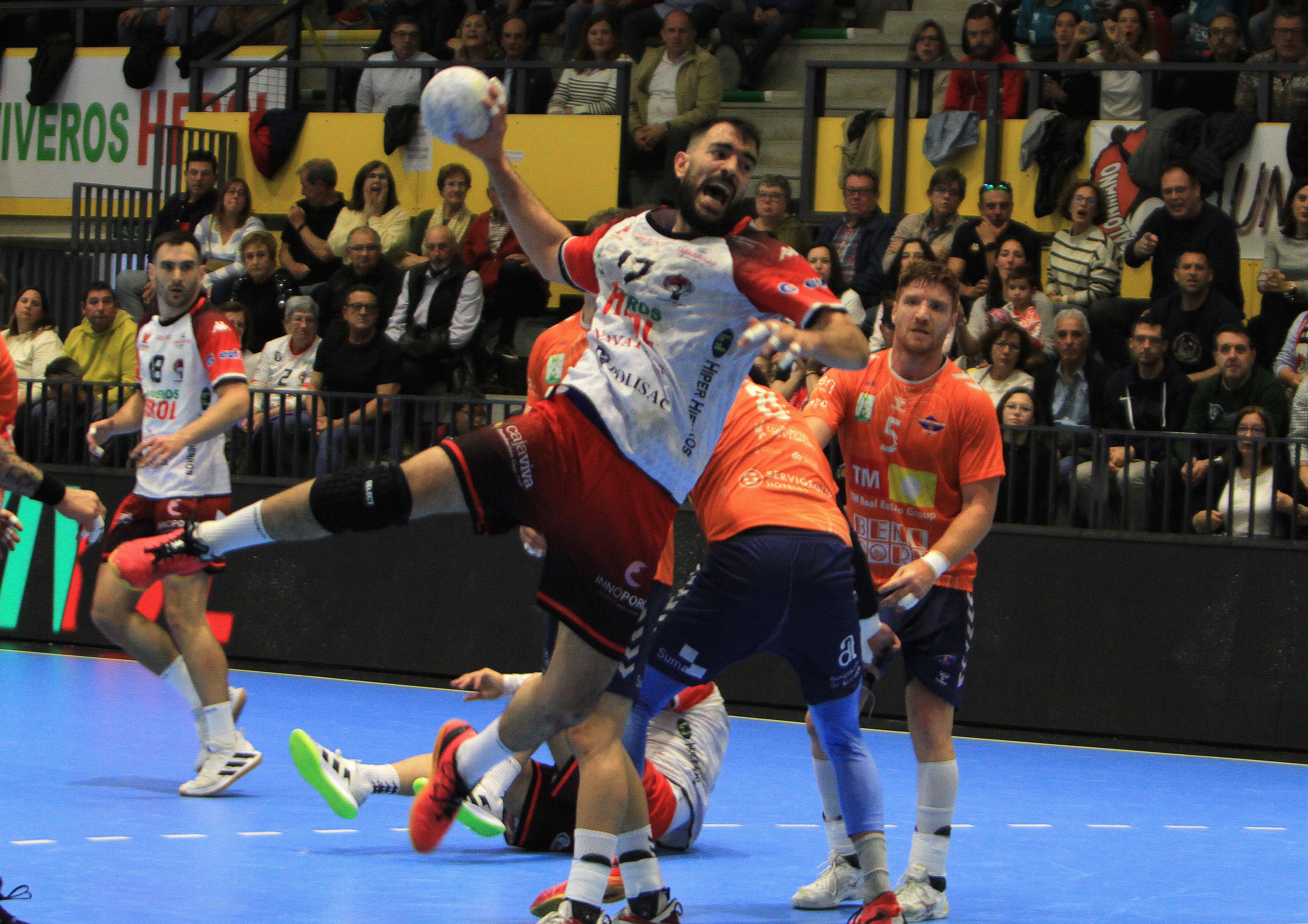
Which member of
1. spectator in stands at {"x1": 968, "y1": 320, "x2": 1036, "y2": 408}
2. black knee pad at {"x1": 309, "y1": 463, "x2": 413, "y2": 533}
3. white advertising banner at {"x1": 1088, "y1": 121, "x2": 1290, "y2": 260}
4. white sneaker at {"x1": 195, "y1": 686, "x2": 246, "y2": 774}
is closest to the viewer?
black knee pad at {"x1": 309, "y1": 463, "x2": 413, "y2": 533}

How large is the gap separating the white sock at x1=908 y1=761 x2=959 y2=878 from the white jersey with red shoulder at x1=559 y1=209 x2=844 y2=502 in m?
1.41

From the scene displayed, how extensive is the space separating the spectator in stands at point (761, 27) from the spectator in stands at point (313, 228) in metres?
3.47

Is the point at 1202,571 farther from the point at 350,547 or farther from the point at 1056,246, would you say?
the point at 350,547

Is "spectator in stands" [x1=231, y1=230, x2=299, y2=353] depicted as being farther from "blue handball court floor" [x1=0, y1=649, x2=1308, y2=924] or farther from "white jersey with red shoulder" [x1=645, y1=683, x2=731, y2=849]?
"white jersey with red shoulder" [x1=645, y1=683, x2=731, y2=849]

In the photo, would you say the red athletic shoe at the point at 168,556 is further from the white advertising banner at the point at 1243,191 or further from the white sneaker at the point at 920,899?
Answer: the white advertising banner at the point at 1243,191

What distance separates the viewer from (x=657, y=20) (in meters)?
14.0

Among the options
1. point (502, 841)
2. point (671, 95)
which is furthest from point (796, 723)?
point (671, 95)

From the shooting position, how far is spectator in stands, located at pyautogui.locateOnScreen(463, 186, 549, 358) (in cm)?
1206

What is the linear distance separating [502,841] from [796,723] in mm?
3288

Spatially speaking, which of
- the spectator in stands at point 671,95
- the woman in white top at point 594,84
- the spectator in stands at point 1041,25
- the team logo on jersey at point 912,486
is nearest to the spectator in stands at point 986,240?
the spectator in stands at point 1041,25

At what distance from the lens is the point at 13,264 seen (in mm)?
15734

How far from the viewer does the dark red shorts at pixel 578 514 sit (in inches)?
164

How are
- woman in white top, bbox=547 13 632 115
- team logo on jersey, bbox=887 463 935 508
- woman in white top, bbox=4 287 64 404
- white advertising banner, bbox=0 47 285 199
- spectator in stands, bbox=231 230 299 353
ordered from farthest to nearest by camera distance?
white advertising banner, bbox=0 47 285 199
woman in white top, bbox=547 13 632 115
spectator in stands, bbox=231 230 299 353
woman in white top, bbox=4 287 64 404
team logo on jersey, bbox=887 463 935 508

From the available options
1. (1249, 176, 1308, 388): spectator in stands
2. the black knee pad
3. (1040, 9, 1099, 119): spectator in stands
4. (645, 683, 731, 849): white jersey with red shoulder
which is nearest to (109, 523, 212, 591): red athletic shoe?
the black knee pad
